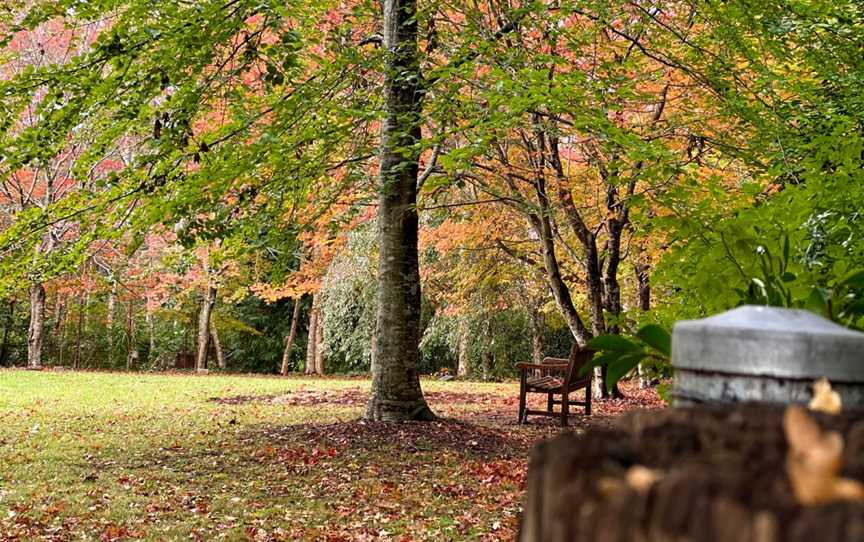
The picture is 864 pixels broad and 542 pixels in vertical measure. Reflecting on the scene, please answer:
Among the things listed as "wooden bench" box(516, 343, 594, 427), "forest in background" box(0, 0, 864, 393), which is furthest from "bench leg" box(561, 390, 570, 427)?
"forest in background" box(0, 0, 864, 393)

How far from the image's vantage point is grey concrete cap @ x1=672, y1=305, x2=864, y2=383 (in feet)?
4.24

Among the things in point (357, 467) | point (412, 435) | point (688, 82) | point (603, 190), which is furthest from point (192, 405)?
point (688, 82)

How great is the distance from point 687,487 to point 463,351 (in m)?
20.2

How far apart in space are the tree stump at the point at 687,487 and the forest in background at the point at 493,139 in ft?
3.29

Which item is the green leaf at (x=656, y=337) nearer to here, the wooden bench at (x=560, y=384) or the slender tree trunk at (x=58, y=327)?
the wooden bench at (x=560, y=384)

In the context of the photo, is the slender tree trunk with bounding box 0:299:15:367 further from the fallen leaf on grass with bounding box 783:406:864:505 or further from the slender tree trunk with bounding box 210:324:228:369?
the fallen leaf on grass with bounding box 783:406:864:505

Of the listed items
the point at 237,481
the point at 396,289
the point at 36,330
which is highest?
the point at 396,289

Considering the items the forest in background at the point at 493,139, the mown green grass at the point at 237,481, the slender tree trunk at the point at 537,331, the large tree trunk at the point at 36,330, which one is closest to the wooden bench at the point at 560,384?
the mown green grass at the point at 237,481

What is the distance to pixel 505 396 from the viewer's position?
14492 millimetres

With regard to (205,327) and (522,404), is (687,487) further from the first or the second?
(205,327)

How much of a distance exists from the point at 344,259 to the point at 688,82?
9366mm

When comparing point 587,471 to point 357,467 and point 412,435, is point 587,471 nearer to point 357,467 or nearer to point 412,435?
point 357,467

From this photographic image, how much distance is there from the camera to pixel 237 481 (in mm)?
5918

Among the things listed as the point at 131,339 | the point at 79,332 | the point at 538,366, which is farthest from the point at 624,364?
the point at 131,339
